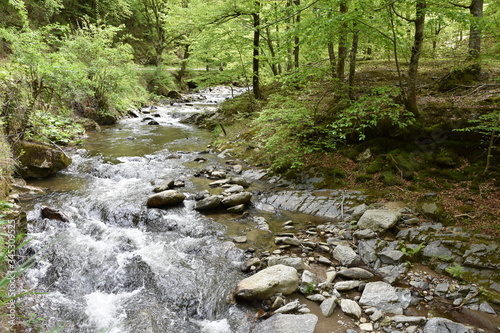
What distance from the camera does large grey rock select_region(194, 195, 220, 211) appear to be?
741 centimetres

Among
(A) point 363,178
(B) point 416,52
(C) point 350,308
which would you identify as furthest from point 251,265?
(B) point 416,52

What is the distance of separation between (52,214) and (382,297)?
Answer: 7.36 meters

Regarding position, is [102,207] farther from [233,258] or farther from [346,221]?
[346,221]

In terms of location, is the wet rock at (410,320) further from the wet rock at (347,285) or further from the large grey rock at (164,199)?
the large grey rock at (164,199)

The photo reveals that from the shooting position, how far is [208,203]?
7.41 m

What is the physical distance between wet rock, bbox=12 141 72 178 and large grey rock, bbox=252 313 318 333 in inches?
323

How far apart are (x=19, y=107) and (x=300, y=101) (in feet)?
26.8

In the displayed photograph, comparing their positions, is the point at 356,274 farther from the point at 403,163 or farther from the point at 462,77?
the point at 462,77

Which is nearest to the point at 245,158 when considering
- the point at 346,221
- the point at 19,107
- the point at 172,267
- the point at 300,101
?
the point at 300,101

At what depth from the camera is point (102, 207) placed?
724 centimetres

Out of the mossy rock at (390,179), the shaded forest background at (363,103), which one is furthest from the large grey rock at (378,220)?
the mossy rock at (390,179)

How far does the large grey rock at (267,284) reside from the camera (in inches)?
170

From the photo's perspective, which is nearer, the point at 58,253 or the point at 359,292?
the point at 359,292

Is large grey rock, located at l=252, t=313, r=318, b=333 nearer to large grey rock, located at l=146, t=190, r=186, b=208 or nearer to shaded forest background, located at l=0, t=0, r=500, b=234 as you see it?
shaded forest background, located at l=0, t=0, r=500, b=234
